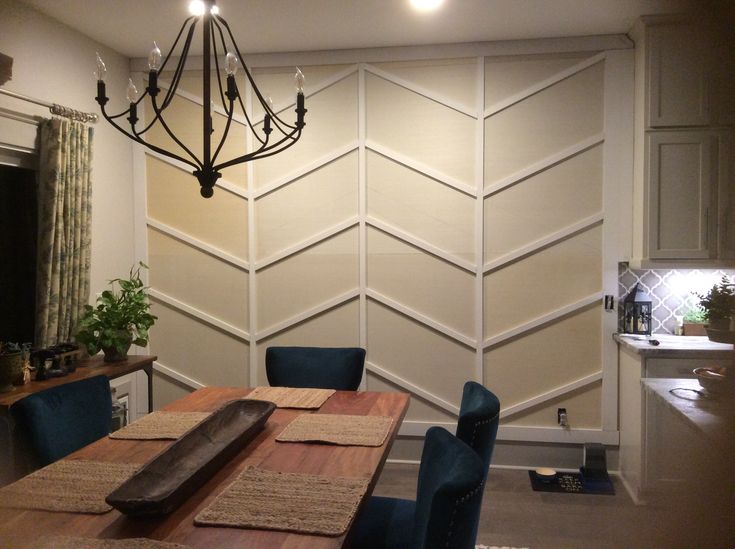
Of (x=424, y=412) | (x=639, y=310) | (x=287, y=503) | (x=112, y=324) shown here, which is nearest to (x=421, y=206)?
(x=424, y=412)

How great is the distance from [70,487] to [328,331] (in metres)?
2.29

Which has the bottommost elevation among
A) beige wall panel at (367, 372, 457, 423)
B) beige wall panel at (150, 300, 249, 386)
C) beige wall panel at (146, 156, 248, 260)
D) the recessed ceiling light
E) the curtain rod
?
beige wall panel at (367, 372, 457, 423)

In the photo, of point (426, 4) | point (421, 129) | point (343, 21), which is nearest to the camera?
point (426, 4)

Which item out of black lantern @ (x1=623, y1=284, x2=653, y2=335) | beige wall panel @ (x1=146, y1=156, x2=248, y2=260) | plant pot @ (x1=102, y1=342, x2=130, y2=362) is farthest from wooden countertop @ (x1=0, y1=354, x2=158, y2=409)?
black lantern @ (x1=623, y1=284, x2=653, y2=335)

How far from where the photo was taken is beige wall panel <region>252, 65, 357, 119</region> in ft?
11.7

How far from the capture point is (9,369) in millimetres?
2320

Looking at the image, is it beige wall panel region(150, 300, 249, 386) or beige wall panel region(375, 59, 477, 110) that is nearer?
beige wall panel region(375, 59, 477, 110)

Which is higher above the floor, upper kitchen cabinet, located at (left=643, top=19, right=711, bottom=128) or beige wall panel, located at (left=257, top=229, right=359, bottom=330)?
upper kitchen cabinet, located at (left=643, top=19, right=711, bottom=128)

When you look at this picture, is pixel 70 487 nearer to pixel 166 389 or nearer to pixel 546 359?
pixel 166 389

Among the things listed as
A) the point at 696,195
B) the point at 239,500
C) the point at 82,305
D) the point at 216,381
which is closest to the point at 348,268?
the point at 216,381

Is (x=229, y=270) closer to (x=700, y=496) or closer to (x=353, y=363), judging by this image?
(x=353, y=363)

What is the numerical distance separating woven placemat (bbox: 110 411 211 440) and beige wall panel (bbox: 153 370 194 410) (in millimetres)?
1799

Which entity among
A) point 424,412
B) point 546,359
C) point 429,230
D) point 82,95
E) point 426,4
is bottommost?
point 424,412

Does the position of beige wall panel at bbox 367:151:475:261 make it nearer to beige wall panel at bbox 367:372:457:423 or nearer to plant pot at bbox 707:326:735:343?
beige wall panel at bbox 367:372:457:423
